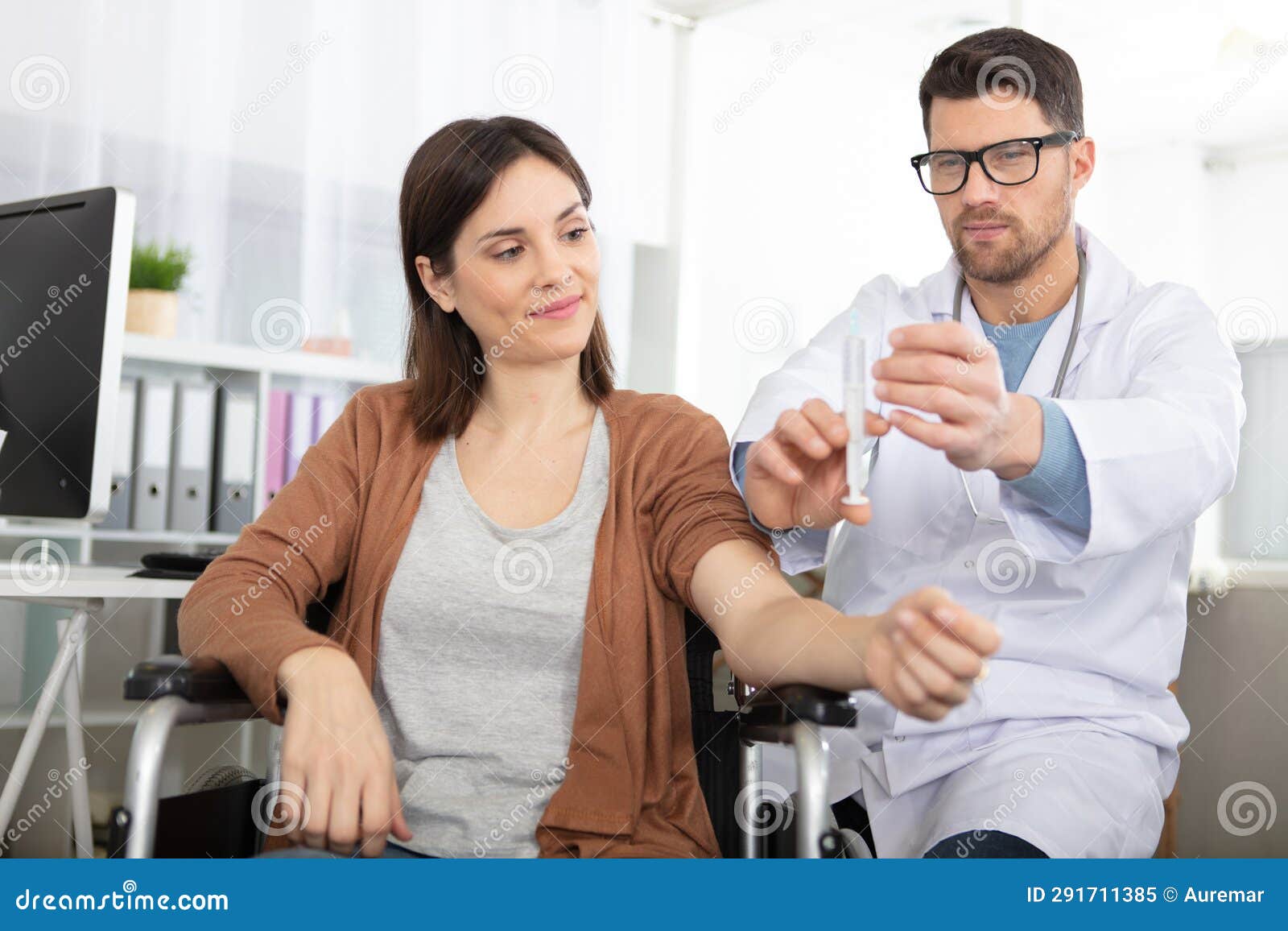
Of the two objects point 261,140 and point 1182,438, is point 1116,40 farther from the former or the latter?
point 1182,438

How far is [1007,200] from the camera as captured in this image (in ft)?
5.04

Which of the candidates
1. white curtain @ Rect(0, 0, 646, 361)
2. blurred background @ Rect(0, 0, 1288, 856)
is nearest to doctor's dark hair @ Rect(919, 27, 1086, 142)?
blurred background @ Rect(0, 0, 1288, 856)

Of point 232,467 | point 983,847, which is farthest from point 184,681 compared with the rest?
point 232,467

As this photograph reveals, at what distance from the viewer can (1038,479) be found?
121 cm

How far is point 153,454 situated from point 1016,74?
7.70ft

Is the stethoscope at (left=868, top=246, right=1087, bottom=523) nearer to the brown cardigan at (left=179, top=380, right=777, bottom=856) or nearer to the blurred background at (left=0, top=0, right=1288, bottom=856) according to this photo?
the brown cardigan at (left=179, top=380, right=777, bottom=856)

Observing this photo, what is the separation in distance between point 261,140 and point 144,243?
1.92 ft

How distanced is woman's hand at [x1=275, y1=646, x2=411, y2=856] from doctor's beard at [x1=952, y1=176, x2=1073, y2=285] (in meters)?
0.97

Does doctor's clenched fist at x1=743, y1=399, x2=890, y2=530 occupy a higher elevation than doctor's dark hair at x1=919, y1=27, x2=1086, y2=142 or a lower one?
lower

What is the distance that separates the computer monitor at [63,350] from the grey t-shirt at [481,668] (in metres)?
0.82

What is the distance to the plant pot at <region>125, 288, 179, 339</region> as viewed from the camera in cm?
313

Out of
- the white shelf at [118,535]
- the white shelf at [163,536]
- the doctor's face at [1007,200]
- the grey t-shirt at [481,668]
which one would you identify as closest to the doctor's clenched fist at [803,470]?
the grey t-shirt at [481,668]

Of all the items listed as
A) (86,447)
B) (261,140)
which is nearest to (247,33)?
(261,140)

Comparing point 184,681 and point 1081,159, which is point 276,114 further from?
point 184,681
